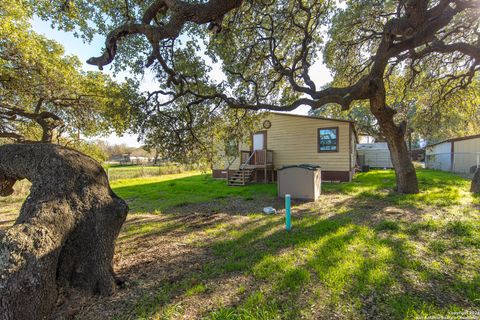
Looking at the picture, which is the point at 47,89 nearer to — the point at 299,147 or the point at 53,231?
the point at 53,231

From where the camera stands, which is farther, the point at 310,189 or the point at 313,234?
the point at 310,189

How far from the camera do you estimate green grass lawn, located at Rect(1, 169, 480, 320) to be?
2459mm

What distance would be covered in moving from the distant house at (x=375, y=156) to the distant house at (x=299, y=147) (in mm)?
13020

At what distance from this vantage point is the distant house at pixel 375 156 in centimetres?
2442

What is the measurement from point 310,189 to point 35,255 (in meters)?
7.81

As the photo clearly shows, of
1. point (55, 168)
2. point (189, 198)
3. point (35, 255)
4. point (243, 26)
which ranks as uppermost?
point (243, 26)

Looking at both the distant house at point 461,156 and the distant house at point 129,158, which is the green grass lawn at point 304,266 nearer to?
the distant house at point 461,156

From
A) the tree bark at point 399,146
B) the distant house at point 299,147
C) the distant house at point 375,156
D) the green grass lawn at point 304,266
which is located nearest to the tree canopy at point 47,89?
the green grass lawn at point 304,266

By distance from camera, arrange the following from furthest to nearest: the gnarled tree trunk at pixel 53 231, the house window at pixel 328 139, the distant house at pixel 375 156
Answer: the distant house at pixel 375 156, the house window at pixel 328 139, the gnarled tree trunk at pixel 53 231

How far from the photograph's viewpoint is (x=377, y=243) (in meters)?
4.12

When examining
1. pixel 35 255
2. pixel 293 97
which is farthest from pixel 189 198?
pixel 35 255

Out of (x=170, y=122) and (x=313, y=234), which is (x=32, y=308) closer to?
(x=313, y=234)

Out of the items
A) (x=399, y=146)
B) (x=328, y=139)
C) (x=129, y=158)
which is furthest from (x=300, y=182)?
(x=129, y=158)

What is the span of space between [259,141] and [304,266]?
12.8m
